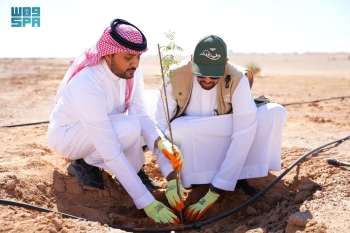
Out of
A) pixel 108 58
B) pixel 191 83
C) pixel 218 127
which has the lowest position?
pixel 218 127

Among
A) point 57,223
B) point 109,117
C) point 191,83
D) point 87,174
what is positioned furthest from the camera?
point 87,174

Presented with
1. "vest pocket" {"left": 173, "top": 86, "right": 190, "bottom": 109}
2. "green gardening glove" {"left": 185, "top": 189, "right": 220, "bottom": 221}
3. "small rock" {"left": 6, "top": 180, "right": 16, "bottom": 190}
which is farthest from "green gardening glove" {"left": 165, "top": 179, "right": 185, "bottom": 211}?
"small rock" {"left": 6, "top": 180, "right": 16, "bottom": 190}

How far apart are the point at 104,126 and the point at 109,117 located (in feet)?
0.82

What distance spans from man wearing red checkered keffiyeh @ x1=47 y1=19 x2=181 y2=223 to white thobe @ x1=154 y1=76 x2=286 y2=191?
287 mm

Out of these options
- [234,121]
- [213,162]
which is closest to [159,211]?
[213,162]

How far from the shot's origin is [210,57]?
325cm

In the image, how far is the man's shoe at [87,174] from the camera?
3695mm

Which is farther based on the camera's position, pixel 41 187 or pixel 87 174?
pixel 87 174

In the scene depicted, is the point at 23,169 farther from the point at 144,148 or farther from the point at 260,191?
the point at 260,191

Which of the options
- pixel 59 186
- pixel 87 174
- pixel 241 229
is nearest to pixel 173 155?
pixel 241 229

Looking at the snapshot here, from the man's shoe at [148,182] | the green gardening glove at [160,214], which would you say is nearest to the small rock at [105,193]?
the man's shoe at [148,182]

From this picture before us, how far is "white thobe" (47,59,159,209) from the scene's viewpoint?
319 centimetres

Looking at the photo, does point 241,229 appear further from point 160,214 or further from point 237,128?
point 237,128

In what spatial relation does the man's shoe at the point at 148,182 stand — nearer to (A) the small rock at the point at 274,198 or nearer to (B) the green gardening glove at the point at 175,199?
(B) the green gardening glove at the point at 175,199
